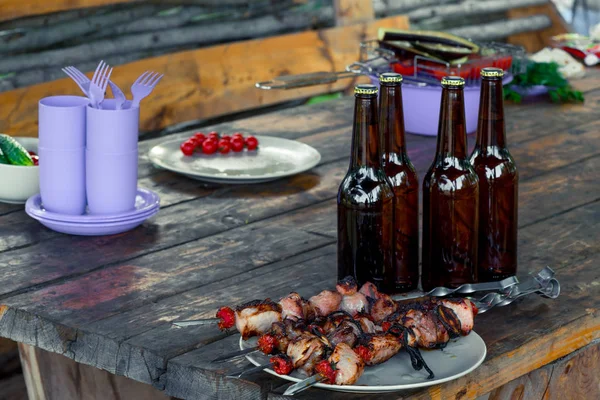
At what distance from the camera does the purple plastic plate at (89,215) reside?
1.94m

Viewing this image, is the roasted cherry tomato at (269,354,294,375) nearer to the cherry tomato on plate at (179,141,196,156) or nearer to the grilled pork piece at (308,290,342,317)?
the grilled pork piece at (308,290,342,317)

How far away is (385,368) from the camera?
4.29ft

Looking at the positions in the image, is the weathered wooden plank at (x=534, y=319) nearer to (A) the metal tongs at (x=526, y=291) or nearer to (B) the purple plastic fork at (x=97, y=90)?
(A) the metal tongs at (x=526, y=291)

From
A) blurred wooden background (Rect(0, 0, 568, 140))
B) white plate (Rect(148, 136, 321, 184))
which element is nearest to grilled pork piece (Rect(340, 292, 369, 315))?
white plate (Rect(148, 136, 321, 184))

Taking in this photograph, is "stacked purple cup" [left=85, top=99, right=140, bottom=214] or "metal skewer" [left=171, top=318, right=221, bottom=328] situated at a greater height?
"stacked purple cup" [left=85, top=99, right=140, bottom=214]

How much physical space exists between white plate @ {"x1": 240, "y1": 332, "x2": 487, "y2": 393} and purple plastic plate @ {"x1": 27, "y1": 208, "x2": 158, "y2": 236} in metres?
0.66

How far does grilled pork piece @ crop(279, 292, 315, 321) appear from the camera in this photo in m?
1.39

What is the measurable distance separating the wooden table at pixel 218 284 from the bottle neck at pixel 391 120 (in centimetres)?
29

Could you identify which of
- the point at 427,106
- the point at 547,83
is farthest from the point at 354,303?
the point at 547,83

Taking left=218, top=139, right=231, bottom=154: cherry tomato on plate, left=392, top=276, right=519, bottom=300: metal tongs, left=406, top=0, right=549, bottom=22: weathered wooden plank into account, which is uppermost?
left=218, top=139, right=231, bottom=154: cherry tomato on plate

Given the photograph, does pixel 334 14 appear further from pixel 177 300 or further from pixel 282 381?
pixel 282 381

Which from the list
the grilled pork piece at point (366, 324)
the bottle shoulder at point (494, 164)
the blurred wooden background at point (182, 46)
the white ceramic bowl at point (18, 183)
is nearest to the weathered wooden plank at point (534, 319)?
the grilled pork piece at point (366, 324)

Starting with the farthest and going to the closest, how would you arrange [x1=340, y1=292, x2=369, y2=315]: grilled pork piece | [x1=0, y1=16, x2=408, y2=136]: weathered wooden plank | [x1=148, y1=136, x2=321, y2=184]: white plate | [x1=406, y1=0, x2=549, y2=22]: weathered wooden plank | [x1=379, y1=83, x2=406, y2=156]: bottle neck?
[x1=406, y1=0, x2=549, y2=22]: weathered wooden plank < [x1=0, y1=16, x2=408, y2=136]: weathered wooden plank < [x1=148, y1=136, x2=321, y2=184]: white plate < [x1=379, y1=83, x2=406, y2=156]: bottle neck < [x1=340, y1=292, x2=369, y2=315]: grilled pork piece

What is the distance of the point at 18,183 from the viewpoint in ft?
6.97
